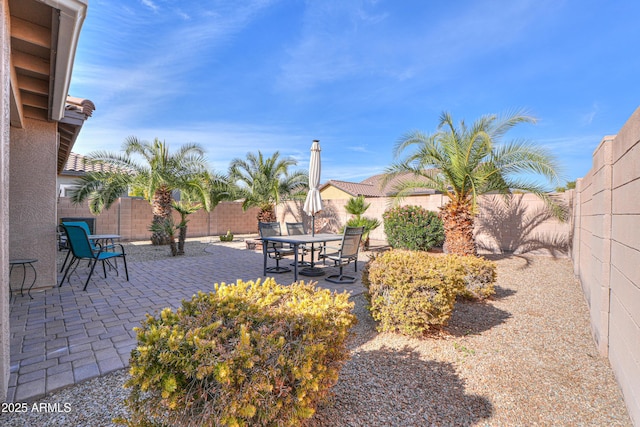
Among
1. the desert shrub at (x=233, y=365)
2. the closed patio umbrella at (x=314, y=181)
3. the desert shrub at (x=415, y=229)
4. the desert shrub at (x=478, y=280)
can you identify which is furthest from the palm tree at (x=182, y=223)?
the desert shrub at (x=233, y=365)

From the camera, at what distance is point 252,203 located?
13250 millimetres

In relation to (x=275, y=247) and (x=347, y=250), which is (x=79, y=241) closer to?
(x=275, y=247)

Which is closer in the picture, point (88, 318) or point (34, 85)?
point (88, 318)

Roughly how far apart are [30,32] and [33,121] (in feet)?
8.49

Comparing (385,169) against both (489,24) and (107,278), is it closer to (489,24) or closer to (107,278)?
(489,24)

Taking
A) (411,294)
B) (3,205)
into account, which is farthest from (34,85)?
(411,294)

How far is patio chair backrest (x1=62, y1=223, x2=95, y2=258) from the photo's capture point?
511cm

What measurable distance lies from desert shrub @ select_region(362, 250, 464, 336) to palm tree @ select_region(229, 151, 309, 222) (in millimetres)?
9765

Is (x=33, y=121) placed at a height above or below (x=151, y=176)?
above

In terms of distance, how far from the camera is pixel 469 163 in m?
7.47

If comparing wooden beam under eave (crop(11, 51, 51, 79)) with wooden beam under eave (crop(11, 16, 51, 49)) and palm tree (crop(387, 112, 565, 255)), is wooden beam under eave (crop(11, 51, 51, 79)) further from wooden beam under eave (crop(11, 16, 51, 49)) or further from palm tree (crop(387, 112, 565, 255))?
palm tree (crop(387, 112, 565, 255))

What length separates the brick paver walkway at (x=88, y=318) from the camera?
2.60 m

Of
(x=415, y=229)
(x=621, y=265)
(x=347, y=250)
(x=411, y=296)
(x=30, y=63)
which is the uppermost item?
(x=30, y=63)

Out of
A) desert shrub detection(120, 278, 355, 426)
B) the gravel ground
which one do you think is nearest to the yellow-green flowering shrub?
the gravel ground
